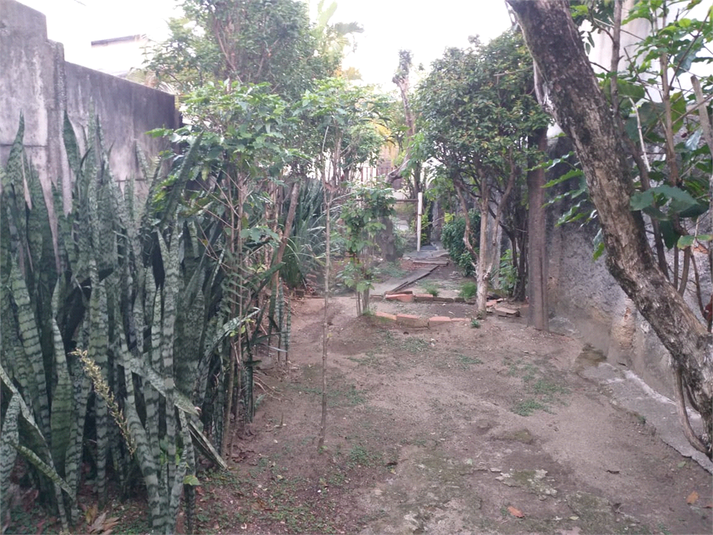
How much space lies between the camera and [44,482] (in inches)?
85.4

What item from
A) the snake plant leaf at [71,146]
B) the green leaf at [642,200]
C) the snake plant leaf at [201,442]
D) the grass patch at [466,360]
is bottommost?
the grass patch at [466,360]

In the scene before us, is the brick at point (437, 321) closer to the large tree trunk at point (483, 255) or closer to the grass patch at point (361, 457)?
the large tree trunk at point (483, 255)

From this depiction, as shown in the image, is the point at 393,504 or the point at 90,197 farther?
the point at 393,504

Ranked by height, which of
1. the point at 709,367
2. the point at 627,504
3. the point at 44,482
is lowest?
the point at 627,504

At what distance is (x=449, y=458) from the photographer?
3.27 meters

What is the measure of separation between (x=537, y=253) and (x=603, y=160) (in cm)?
406

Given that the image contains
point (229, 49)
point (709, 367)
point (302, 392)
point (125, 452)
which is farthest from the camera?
point (229, 49)

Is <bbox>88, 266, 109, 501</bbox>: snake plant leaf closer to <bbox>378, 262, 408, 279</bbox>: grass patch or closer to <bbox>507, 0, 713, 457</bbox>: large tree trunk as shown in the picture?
<bbox>507, 0, 713, 457</bbox>: large tree trunk

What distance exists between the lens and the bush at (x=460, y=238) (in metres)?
9.42

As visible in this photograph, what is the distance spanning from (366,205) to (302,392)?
2.33 metres

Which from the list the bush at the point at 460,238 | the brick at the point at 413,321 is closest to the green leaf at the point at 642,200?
the brick at the point at 413,321

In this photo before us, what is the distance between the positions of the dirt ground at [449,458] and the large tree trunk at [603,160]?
1.05 m

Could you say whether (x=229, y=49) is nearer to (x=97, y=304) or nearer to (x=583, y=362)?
(x=97, y=304)

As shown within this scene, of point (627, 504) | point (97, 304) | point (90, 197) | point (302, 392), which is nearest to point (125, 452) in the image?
point (97, 304)
